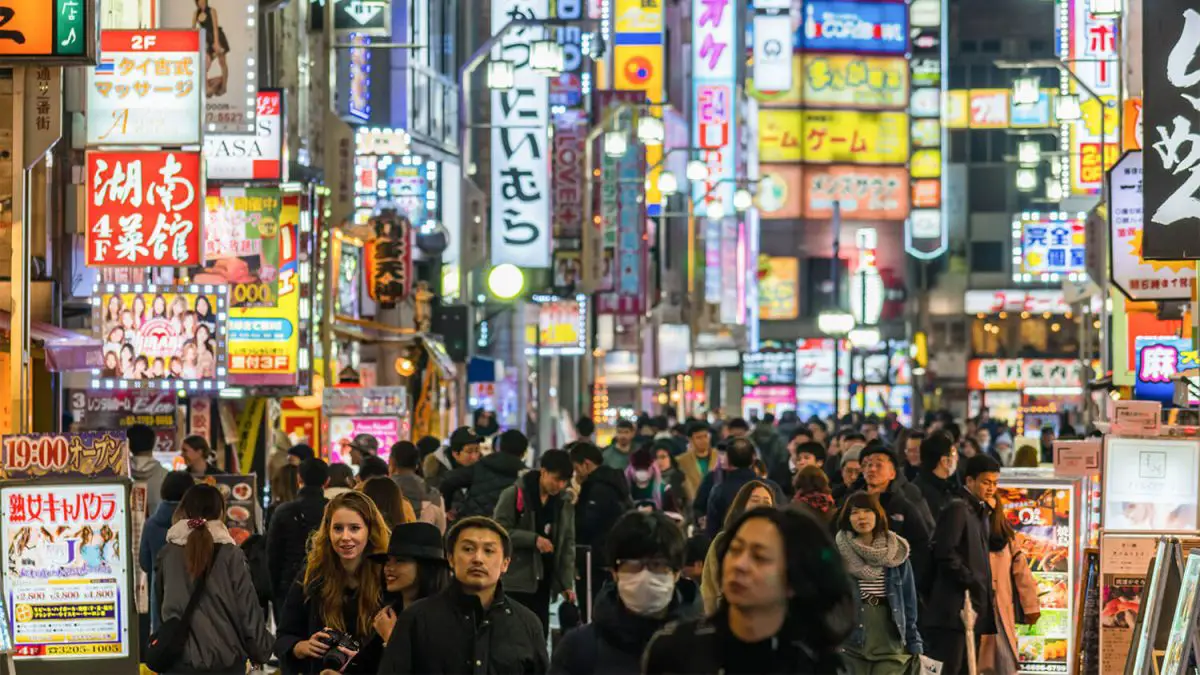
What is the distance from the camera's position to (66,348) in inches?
735

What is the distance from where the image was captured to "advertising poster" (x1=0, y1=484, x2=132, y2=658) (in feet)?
39.4

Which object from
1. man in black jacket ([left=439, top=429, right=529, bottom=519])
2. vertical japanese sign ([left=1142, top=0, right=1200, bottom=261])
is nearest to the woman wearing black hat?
vertical japanese sign ([left=1142, top=0, right=1200, bottom=261])

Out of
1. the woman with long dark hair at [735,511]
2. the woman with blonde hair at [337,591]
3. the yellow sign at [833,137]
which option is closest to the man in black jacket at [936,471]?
the woman with long dark hair at [735,511]

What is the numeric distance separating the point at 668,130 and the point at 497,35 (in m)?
30.4

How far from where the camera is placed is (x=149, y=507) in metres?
16.3

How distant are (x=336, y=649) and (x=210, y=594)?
71.4 inches

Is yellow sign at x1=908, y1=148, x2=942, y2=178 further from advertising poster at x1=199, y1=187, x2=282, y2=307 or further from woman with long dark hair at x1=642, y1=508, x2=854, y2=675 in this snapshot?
woman with long dark hair at x1=642, y1=508, x2=854, y2=675

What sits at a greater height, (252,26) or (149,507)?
(252,26)

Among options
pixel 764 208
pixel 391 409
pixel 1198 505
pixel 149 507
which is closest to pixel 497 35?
pixel 391 409

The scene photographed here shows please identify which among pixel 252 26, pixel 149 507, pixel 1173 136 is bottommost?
pixel 149 507

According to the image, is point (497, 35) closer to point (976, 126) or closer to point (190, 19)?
point (190, 19)

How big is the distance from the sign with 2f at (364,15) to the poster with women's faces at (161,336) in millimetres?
11660

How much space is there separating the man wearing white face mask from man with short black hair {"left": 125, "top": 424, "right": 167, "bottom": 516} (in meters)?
9.82

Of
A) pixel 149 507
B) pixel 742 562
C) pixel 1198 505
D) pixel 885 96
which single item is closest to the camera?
pixel 742 562
